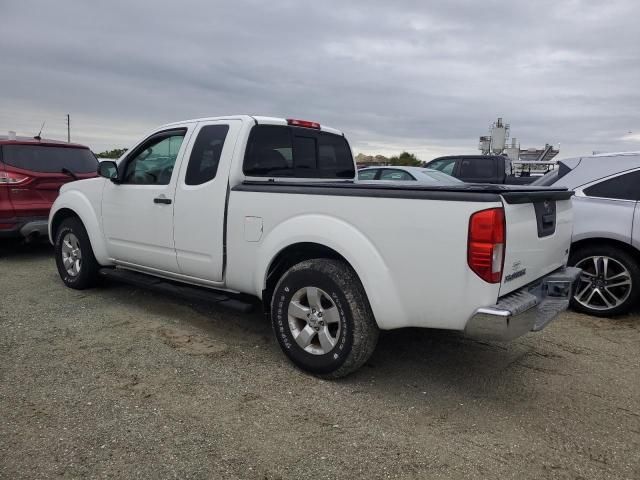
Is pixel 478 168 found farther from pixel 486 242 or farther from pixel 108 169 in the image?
pixel 486 242

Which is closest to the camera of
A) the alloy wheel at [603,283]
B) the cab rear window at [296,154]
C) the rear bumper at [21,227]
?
the cab rear window at [296,154]

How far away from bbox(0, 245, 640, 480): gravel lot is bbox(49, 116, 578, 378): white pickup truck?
42 centimetres

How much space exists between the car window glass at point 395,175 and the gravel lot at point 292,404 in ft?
16.3

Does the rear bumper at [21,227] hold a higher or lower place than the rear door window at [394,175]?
lower

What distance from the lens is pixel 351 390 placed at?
3.42 m

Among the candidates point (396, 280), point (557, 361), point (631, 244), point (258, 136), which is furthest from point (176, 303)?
point (631, 244)

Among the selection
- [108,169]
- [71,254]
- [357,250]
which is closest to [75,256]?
[71,254]

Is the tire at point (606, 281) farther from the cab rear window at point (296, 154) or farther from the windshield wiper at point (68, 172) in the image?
the windshield wiper at point (68, 172)

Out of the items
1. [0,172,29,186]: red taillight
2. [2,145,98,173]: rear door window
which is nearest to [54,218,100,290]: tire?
[0,172,29,186]: red taillight

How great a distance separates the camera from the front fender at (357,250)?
311cm

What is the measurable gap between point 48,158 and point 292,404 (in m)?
6.26

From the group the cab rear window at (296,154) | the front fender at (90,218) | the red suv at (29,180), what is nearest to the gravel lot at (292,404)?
the front fender at (90,218)

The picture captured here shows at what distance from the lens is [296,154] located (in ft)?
15.1

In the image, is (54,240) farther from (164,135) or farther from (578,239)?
(578,239)
